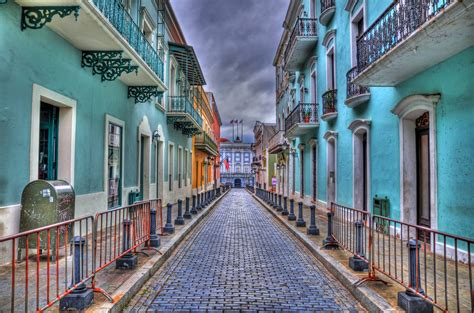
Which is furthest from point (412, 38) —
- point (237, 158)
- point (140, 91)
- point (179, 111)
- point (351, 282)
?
point (237, 158)

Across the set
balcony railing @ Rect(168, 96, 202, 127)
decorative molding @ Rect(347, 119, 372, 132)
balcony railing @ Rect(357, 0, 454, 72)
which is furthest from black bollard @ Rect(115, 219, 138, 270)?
balcony railing @ Rect(168, 96, 202, 127)

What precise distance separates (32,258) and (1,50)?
11.8 ft

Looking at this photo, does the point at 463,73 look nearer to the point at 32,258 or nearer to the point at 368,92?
the point at 368,92

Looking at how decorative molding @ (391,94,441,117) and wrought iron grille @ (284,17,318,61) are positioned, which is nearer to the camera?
decorative molding @ (391,94,441,117)

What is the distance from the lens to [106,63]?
924 centimetres

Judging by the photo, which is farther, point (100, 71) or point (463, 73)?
point (100, 71)

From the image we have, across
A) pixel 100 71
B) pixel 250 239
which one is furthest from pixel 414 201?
pixel 100 71

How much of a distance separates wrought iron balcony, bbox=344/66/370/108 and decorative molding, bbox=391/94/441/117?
1.80 meters

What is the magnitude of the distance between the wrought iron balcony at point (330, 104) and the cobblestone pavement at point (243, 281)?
247 inches

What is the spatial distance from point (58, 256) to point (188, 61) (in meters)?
16.8

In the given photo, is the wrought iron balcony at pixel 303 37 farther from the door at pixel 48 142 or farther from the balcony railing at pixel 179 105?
the door at pixel 48 142

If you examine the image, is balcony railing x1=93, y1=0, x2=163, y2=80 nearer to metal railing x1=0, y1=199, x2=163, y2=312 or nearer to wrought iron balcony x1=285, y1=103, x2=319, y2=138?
metal railing x1=0, y1=199, x2=163, y2=312

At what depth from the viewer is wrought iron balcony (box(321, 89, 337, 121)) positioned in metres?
13.7

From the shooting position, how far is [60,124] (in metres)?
8.10
